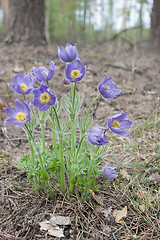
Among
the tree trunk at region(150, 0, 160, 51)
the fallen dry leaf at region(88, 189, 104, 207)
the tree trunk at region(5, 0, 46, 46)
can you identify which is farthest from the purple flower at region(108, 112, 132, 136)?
the tree trunk at region(150, 0, 160, 51)

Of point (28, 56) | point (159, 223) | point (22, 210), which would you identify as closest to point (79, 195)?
point (22, 210)

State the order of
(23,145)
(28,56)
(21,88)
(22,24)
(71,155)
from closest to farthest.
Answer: (21,88) → (71,155) → (23,145) → (28,56) → (22,24)

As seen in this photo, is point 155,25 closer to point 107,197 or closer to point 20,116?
point 107,197

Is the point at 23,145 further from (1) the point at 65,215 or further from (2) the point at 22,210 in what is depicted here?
(1) the point at 65,215

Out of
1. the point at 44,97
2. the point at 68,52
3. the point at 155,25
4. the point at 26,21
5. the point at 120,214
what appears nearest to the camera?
the point at 44,97

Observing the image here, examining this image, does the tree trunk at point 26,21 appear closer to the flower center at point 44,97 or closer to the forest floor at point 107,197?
the forest floor at point 107,197

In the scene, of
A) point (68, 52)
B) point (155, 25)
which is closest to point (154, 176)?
point (68, 52)
